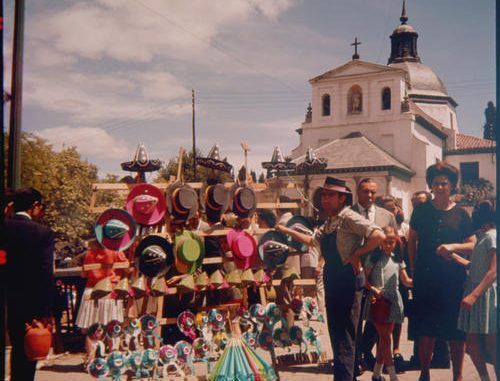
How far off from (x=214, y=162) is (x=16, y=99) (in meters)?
2.33

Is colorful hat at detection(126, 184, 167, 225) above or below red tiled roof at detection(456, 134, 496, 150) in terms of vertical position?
below

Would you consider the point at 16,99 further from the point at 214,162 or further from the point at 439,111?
the point at 439,111

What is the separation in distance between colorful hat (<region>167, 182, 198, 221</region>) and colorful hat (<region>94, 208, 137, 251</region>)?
0.58 m

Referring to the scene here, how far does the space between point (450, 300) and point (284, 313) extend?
7.61 feet

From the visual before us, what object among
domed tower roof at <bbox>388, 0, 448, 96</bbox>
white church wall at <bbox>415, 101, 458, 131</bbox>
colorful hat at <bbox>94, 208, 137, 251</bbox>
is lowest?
colorful hat at <bbox>94, 208, 137, 251</bbox>

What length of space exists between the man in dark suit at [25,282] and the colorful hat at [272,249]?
2.76 metres

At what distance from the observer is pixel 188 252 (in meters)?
6.23

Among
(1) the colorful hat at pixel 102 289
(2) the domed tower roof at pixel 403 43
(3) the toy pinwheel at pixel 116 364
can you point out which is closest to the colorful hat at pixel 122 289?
(1) the colorful hat at pixel 102 289

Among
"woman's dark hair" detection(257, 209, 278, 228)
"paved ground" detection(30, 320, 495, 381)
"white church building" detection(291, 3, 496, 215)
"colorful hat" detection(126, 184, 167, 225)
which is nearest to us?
"paved ground" detection(30, 320, 495, 381)

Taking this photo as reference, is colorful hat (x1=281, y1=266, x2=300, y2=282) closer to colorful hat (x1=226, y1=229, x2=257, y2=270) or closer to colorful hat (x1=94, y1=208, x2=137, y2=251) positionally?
colorful hat (x1=226, y1=229, x2=257, y2=270)

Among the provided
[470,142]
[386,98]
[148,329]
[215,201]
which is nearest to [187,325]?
[148,329]

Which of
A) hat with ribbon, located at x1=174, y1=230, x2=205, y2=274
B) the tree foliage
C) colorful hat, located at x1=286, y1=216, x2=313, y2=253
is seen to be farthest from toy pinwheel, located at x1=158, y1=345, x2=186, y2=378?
the tree foliage

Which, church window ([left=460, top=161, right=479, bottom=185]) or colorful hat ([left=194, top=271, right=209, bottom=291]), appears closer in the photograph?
colorful hat ([left=194, top=271, right=209, bottom=291])

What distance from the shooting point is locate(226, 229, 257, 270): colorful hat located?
21.5ft
